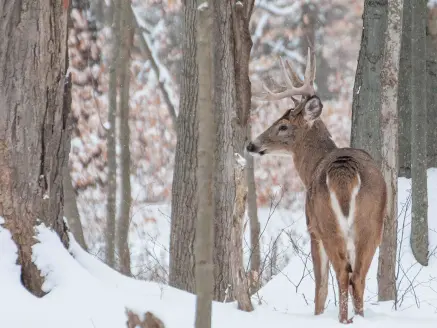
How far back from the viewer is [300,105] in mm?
9102

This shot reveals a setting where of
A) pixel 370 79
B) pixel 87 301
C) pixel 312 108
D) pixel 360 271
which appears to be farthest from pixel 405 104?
pixel 87 301

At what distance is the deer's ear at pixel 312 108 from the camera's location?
29.1 feet

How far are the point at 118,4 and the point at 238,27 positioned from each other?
193 inches

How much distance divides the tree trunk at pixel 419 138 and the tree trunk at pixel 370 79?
1500 mm

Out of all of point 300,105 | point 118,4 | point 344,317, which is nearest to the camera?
point 344,317

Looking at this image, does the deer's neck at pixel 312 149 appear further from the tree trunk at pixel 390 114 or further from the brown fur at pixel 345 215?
the brown fur at pixel 345 215

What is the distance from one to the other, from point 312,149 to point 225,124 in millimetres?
1300

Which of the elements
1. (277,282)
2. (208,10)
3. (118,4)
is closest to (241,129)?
(277,282)

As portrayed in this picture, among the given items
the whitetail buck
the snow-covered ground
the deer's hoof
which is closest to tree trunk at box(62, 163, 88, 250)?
the whitetail buck

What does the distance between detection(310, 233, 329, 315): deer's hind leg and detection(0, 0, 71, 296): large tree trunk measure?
9.51 ft

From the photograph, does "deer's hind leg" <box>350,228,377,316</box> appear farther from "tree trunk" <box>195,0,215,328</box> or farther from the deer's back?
"tree trunk" <box>195,0,215,328</box>

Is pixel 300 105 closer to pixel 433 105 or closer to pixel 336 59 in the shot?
pixel 433 105

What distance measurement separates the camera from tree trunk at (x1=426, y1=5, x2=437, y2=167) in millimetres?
12820

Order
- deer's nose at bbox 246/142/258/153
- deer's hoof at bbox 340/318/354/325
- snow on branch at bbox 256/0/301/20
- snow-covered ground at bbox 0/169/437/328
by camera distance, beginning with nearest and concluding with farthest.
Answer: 1. snow-covered ground at bbox 0/169/437/328
2. deer's hoof at bbox 340/318/354/325
3. deer's nose at bbox 246/142/258/153
4. snow on branch at bbox 256/0/301/20
